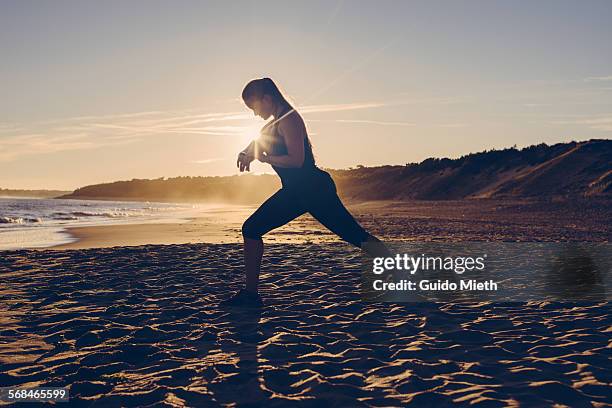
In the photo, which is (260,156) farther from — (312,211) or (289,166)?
(312,211)

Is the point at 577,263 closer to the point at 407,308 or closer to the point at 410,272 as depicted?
the point at 410,272

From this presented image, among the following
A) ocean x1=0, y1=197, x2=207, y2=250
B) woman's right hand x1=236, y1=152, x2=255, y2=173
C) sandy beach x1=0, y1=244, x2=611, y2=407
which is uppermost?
woman's right hand x1=236, y1=152, x2=255, y2=173

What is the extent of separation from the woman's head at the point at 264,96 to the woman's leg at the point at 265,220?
906 millimetres

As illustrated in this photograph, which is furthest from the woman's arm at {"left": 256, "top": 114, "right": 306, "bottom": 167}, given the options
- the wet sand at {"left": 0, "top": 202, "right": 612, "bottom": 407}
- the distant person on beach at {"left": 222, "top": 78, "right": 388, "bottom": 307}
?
the wet sand at {"left": 0, "top": 202, "right": 612, "bottom": 407}

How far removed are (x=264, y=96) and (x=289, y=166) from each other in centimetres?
82

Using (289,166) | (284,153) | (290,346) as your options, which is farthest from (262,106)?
(290,346)

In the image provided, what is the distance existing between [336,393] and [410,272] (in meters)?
4.62

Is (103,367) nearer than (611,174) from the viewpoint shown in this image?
Yes

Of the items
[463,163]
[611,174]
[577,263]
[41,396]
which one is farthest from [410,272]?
[463,163]

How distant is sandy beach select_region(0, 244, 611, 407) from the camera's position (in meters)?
3.24

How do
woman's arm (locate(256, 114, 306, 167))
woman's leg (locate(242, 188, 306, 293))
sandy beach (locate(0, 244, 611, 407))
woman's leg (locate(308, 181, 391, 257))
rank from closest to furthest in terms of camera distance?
sandy beach (locate(0, 244, 611, 407)) < woman's arm (locate(256, 114, 306, 167)) < woman's leg (locate(308, 181, 391, 257)) < woman's leg (locate(242, 188, 306, 293))

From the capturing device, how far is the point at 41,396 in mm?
3250

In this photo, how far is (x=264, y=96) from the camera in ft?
17.4

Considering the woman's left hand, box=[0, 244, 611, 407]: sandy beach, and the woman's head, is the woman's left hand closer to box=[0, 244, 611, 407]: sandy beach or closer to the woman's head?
the woman's head
